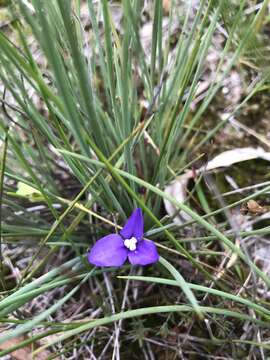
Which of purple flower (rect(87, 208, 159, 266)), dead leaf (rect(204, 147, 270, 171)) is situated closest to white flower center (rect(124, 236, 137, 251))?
A: purple flower (rect(87, 208, 159, 266))

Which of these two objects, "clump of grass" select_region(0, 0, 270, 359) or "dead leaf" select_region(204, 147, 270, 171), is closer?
"clump of grass" select_region(0, 0, 270, 359)

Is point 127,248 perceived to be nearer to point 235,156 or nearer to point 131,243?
point 131,243

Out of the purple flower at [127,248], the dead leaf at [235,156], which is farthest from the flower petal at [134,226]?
the dead leaf at [235,156]

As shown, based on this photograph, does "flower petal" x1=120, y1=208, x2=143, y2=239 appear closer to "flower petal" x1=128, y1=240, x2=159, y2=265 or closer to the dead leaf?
"flower petal" x1=128, y1=240, x2=159, y2=265

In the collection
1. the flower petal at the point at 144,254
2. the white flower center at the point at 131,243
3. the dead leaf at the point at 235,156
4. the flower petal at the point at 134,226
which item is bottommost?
the dead leaf at the point at 235,156

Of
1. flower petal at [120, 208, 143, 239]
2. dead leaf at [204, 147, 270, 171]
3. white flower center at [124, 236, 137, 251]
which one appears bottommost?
dead leaf at [204, 147, 270, 171]

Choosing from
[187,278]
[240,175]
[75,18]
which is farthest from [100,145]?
[240,175]

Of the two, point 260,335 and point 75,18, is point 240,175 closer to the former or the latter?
point 260,335

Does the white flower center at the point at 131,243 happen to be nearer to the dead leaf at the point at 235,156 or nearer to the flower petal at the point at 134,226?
the flower petal at the point at 134,226
